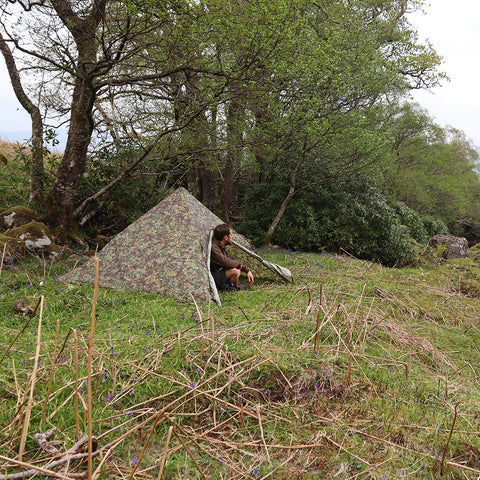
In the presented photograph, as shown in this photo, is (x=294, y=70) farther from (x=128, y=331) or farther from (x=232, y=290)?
(x=128, y=331)

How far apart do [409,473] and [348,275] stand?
6012mm

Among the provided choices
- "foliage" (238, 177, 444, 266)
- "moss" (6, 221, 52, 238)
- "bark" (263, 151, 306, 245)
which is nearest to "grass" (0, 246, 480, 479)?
"moss" (6, 221, 52, 238)

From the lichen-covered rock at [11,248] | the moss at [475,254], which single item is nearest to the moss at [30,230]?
the lichen-covered rock at [11,248]

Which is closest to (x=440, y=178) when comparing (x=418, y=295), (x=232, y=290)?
(x=418, y=295)

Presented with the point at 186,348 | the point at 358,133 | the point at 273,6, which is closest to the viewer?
the point at 186,348

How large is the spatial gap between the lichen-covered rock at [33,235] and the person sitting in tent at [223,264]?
3736mm

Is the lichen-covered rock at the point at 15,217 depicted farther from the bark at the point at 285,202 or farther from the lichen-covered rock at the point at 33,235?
the bark at the point at 285,202

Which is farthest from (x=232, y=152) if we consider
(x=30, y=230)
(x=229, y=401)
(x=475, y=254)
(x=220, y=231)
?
(x=475, y=254)

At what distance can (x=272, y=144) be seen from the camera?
432 inches

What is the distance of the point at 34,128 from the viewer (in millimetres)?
8961

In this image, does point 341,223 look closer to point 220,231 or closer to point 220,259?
point 220,231

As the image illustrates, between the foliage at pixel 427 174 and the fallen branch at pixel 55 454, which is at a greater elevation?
the foliage at pixel 427 174

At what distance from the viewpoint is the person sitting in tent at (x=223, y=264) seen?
6.57m

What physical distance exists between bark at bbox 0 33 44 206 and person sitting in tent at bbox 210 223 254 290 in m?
5.01
